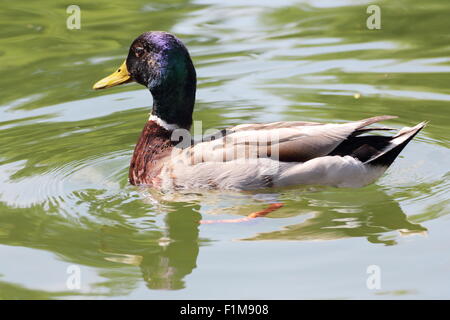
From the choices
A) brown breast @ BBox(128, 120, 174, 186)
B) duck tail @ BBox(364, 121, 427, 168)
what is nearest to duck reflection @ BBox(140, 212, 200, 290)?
brown breast @ BBox(128, 120, 174, 186)

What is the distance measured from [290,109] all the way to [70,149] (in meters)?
2.19

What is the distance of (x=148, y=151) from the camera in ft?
26.0

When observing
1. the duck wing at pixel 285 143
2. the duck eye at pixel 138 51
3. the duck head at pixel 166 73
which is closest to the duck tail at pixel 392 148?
the duck wing at pixel 285 143

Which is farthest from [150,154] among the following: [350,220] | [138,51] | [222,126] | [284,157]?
[350,220]

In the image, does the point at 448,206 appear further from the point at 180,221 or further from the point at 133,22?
the point at 133,22

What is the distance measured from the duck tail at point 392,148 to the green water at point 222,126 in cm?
24

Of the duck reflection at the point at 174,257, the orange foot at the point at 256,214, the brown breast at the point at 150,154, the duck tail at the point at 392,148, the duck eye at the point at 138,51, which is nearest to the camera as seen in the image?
the duck reflection at the point at 174,257

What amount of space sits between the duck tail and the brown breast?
5.45 ft

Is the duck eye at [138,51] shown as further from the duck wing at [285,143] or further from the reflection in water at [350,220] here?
the reflection in water at [350,220]

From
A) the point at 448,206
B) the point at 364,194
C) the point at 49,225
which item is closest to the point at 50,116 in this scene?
the point at 49,225

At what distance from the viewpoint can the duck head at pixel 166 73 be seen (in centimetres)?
775

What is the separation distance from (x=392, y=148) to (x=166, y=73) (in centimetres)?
192

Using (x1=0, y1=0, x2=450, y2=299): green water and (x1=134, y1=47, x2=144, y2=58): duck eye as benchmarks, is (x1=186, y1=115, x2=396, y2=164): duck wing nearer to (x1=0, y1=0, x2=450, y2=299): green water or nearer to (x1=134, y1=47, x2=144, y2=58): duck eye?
(x1=0, y1=0, x2=450, y2=299): green water
